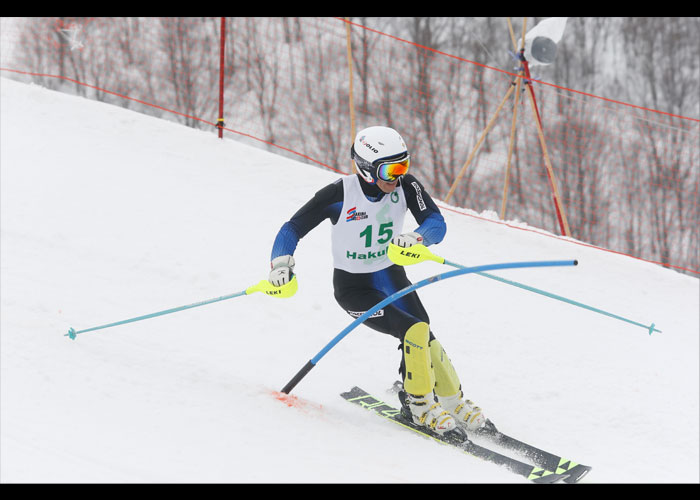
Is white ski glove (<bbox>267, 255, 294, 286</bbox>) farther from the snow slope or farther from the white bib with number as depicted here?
the snow slope

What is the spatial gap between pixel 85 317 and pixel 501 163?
11327 mm

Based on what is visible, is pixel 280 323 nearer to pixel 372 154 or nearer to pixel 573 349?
pixel 372 154

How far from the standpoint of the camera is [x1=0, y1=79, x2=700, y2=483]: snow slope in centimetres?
315

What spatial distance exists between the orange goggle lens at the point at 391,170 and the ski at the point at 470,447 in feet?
4.24

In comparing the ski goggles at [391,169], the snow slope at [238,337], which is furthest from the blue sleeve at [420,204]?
the snow slope at [238,337]

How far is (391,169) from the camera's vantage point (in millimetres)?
3664

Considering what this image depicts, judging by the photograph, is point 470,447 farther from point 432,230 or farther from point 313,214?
point 313,214

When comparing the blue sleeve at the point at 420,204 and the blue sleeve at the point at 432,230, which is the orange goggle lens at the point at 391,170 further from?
the blue sleeve at the point at 432,230

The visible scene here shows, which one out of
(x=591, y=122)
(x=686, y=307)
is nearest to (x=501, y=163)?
(x=591, y=122)

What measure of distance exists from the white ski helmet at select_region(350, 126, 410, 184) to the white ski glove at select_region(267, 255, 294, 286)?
1.96 ft

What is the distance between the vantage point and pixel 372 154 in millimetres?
3654

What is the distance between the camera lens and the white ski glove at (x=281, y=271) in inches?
142

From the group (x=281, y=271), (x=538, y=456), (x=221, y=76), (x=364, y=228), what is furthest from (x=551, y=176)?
(x=281, y=271)

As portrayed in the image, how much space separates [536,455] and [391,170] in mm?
1648
